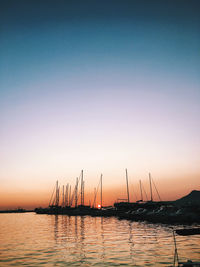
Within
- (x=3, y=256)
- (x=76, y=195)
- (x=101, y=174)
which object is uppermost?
(x=101, y=174)

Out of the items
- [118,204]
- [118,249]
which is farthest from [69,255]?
[118,204]

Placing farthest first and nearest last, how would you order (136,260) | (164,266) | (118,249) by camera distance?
(118,249), (136,260), (164,266)

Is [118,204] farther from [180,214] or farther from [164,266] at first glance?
[164,266]

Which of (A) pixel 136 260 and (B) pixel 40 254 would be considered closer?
(A) pixel 136 260

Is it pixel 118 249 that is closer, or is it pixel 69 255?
pixel 69 255

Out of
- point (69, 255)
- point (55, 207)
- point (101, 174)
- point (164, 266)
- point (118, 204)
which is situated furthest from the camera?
point (55, 207)

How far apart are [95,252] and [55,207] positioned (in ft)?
366

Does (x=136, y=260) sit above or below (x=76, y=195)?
below

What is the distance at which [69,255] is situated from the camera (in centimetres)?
1920

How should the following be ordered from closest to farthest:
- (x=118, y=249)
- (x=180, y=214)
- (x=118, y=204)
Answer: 1. (x=118, y=249)
2. (x=180, y=214)
3. (x=118, y=204)

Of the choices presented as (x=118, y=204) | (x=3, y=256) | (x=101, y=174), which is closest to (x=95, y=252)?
(x=3, y=256)

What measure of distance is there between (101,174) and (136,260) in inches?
3135

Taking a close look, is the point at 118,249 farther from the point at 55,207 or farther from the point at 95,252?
the point at 55,207

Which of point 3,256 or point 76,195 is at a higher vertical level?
point 76,195
